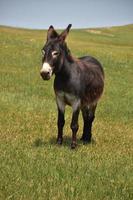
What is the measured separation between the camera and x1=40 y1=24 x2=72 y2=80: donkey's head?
10680mm

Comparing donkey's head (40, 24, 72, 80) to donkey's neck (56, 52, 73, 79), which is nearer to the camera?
donkey's head (40, 24, 72, 80)

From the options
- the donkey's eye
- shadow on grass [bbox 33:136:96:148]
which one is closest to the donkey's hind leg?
shadow on grass [bbox 33:136:96:148]

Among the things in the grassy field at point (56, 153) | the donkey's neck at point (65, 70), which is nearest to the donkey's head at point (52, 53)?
the donkey's neck at point (65, 70)

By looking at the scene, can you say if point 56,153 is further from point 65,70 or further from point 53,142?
point 65,70

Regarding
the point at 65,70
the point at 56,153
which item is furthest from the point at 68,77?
the point at 56,153

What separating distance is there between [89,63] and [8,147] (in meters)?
4.02

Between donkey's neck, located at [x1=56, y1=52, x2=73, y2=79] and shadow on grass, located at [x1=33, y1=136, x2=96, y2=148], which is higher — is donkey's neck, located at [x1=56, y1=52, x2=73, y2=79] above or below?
above

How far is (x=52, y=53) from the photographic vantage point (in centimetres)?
1099

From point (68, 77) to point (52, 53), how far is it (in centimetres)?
98

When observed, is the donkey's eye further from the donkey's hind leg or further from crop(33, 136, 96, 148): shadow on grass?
the donkey's hind leg

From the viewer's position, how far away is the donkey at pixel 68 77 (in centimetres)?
1102

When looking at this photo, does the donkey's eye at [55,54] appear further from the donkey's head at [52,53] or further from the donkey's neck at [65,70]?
the donkey's neck at [65,70]

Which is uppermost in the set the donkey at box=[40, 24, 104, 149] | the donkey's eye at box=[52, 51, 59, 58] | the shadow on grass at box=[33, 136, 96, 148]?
the donkey's eye at box=[52, 51, 59, 58]

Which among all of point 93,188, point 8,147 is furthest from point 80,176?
point 8,147
